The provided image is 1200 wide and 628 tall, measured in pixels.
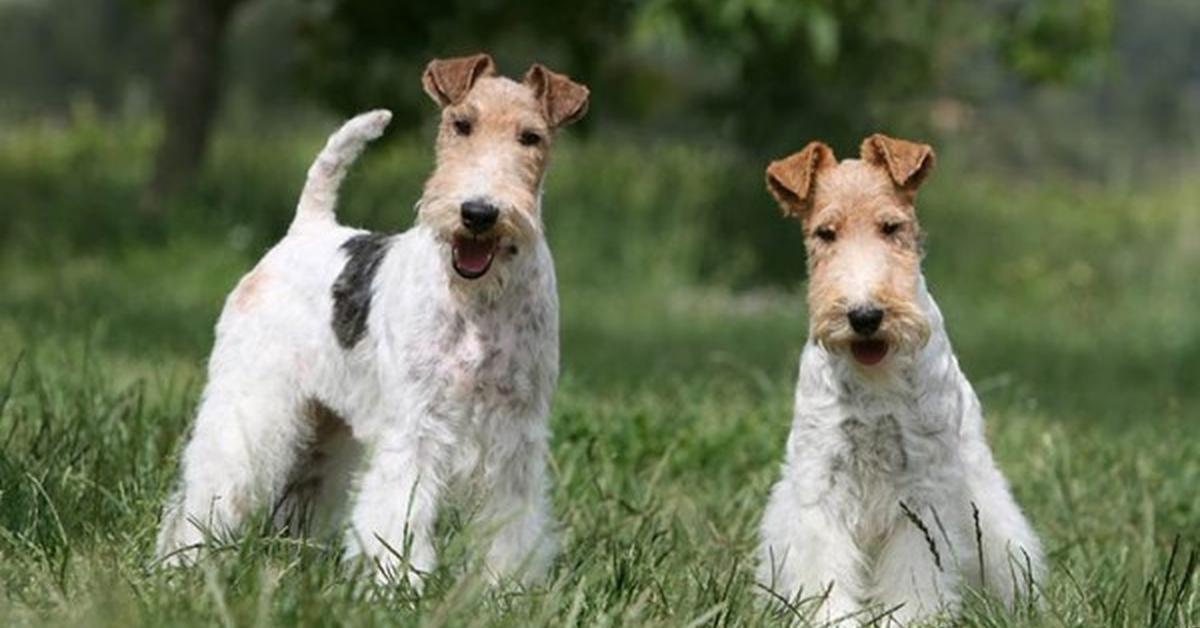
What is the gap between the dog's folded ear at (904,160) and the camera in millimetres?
4805

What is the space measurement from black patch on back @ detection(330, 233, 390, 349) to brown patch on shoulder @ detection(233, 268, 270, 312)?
22 cm

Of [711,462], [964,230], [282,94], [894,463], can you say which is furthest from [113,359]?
[282,94]

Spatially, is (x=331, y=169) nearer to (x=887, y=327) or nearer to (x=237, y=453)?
(x=237, y=453)

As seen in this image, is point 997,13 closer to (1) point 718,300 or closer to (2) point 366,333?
(1) point 718,300

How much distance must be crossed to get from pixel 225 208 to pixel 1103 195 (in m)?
8.06

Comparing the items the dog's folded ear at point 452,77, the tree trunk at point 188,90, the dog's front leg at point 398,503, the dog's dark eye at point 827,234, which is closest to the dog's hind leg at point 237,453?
the dog's front leg at point 398,503

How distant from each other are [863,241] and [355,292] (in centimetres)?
128

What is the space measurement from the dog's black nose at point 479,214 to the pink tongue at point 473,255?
111mm

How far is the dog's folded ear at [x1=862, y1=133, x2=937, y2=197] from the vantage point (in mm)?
4805

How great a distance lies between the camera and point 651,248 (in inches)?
564

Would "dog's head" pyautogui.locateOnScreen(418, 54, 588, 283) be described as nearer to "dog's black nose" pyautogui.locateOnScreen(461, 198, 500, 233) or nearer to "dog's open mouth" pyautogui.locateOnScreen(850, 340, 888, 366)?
"dog's black nose" pyautogui.locateOnScreen(461, 198, 500, 233)

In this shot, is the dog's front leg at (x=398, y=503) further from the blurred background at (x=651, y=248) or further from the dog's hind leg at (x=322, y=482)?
the dog's hind leg at (x=322, y=482)

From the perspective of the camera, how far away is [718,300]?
13789 mm

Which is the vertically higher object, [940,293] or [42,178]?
[940,293]
